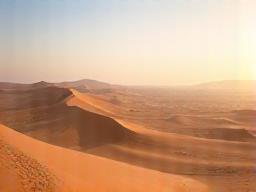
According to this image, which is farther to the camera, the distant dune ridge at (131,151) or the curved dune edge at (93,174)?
the distant dune ridge at (131,151)

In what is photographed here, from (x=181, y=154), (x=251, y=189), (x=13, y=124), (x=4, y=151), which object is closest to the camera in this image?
(x=4, y=151)

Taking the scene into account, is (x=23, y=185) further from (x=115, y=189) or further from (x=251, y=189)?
(x=251, y=189)

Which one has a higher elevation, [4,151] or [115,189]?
[4,151]

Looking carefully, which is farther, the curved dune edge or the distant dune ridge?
the distant dune ridge

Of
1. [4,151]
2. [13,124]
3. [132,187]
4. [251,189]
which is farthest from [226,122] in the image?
[4,151]

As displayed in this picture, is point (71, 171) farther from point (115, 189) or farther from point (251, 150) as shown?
point (251, 150)

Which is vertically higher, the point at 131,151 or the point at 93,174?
the point at 93,174

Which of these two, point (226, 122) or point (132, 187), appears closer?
point (132, 187)

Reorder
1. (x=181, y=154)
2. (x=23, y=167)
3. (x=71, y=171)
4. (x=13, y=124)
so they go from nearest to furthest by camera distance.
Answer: (x=23, y=167) < (x=71, y=171) < (x=181, y=154) < (x=13, y=124)
